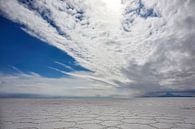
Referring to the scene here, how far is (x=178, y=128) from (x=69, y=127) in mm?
1297

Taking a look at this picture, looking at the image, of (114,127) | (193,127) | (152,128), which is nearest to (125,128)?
(114,127)

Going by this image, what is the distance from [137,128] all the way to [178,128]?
0.48 m

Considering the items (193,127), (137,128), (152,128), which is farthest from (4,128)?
(193,127)

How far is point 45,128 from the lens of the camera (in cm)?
246

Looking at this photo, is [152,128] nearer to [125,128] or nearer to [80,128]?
[125,128]

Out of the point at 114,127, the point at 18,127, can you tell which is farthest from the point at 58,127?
the point at 114,127

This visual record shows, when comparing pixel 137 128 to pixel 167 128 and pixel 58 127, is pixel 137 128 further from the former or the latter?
pixel 58 127

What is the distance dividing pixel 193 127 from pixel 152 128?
514mm

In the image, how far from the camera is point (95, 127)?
99.3 inches

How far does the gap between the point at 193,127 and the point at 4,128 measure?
227 centimetres

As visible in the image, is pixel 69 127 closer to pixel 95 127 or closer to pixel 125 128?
pixel 95 127

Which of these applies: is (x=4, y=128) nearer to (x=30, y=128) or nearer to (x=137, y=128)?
(x=30, y=128)

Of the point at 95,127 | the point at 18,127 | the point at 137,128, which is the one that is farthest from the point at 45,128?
the point at 137,128

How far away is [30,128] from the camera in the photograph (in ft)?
8.03
